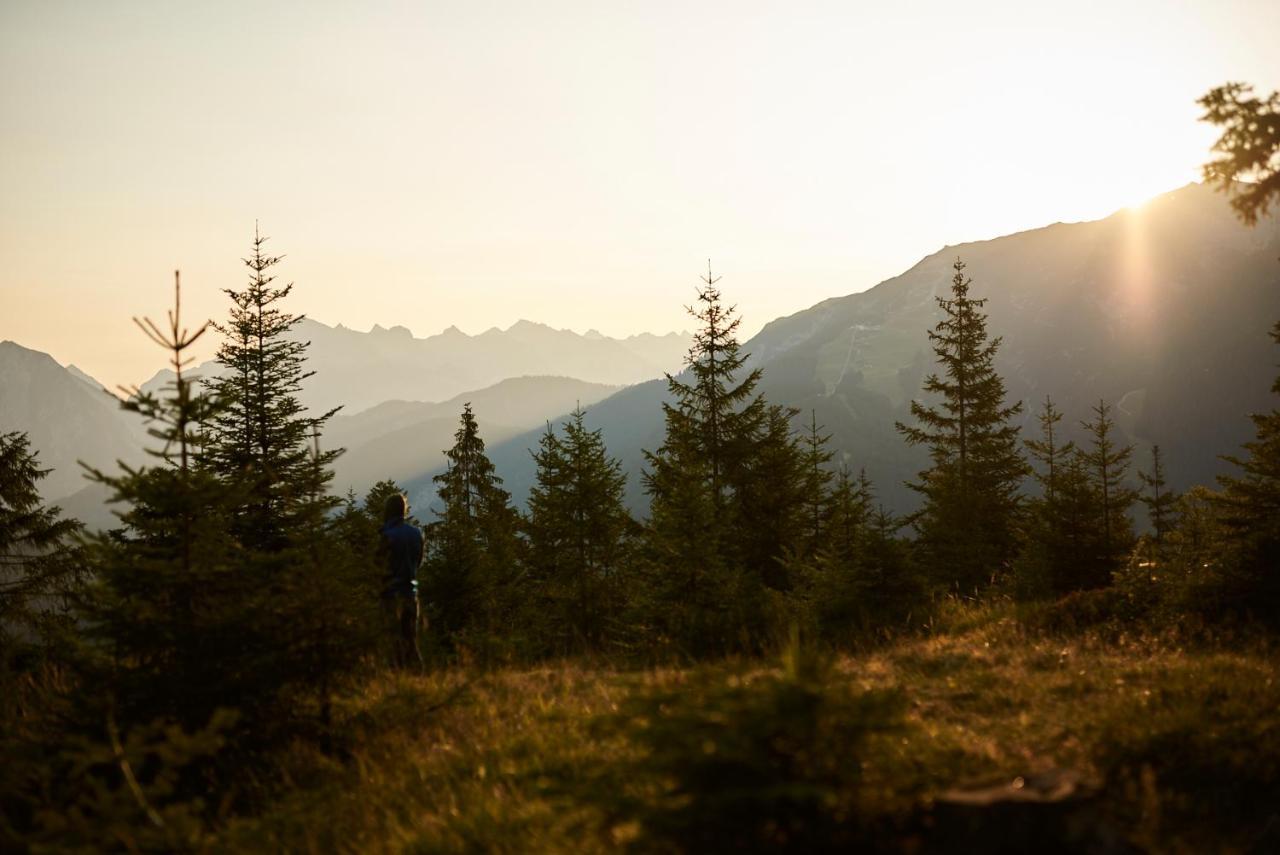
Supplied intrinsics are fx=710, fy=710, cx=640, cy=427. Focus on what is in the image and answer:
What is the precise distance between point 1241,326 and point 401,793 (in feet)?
773

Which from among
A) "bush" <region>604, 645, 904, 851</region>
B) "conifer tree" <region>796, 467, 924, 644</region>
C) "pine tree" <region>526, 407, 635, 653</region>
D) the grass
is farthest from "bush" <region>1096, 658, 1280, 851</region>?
"pine tree" <region>526, 407, 635, 653</region>

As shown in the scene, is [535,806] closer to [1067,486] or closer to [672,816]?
[672,816]

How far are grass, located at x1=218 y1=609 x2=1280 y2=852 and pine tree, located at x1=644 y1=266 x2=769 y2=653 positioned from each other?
3404 millimetres

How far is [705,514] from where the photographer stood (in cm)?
1423

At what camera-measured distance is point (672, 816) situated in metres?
3.49

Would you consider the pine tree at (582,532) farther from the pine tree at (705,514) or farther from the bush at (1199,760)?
the bush at (1199,760)

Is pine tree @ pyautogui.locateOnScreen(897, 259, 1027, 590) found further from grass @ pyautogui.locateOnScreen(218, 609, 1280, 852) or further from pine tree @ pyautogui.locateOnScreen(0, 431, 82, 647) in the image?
pine tree @ pyautogui.locateOnScreen(0, 431, 82, 647)

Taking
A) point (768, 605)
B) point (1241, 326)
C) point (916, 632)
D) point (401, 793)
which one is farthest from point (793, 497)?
point (1241, 326)

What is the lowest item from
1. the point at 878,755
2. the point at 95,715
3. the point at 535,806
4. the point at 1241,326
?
the point at 535,806

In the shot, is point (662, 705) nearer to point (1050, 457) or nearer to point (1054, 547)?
point (1054, 547)

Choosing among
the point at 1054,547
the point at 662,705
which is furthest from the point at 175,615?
the point at 1054,547

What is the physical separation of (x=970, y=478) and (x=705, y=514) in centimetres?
2020

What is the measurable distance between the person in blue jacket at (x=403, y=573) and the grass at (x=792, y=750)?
1844mm

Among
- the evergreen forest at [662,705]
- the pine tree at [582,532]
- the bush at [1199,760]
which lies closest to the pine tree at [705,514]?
the evergreen forest at [662,705]
